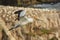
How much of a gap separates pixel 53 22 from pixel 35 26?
0.53 feet

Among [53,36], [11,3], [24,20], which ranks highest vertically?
[24,20]

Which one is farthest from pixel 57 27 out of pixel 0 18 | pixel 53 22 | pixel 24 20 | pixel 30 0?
pixel 30 0

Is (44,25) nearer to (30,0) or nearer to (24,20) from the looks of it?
(24,20)

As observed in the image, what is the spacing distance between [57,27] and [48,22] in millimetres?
66

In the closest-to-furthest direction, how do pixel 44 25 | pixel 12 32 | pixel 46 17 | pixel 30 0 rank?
pixel 12 32, pixel 44 25, pixel 46 17, pixel 30 0

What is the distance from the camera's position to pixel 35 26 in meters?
1.14

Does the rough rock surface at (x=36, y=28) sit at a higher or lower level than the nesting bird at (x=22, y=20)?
lower

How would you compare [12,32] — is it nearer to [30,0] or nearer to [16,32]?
[16,32]

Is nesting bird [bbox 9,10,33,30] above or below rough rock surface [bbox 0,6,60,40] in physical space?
above

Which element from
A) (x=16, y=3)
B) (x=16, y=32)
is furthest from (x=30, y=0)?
(x=16, y=32)

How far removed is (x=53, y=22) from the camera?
4.07ft

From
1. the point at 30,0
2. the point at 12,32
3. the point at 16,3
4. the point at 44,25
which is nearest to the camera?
the point at 12,32

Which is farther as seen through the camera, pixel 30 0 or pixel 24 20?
pixel 30 0

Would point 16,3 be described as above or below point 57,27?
below
